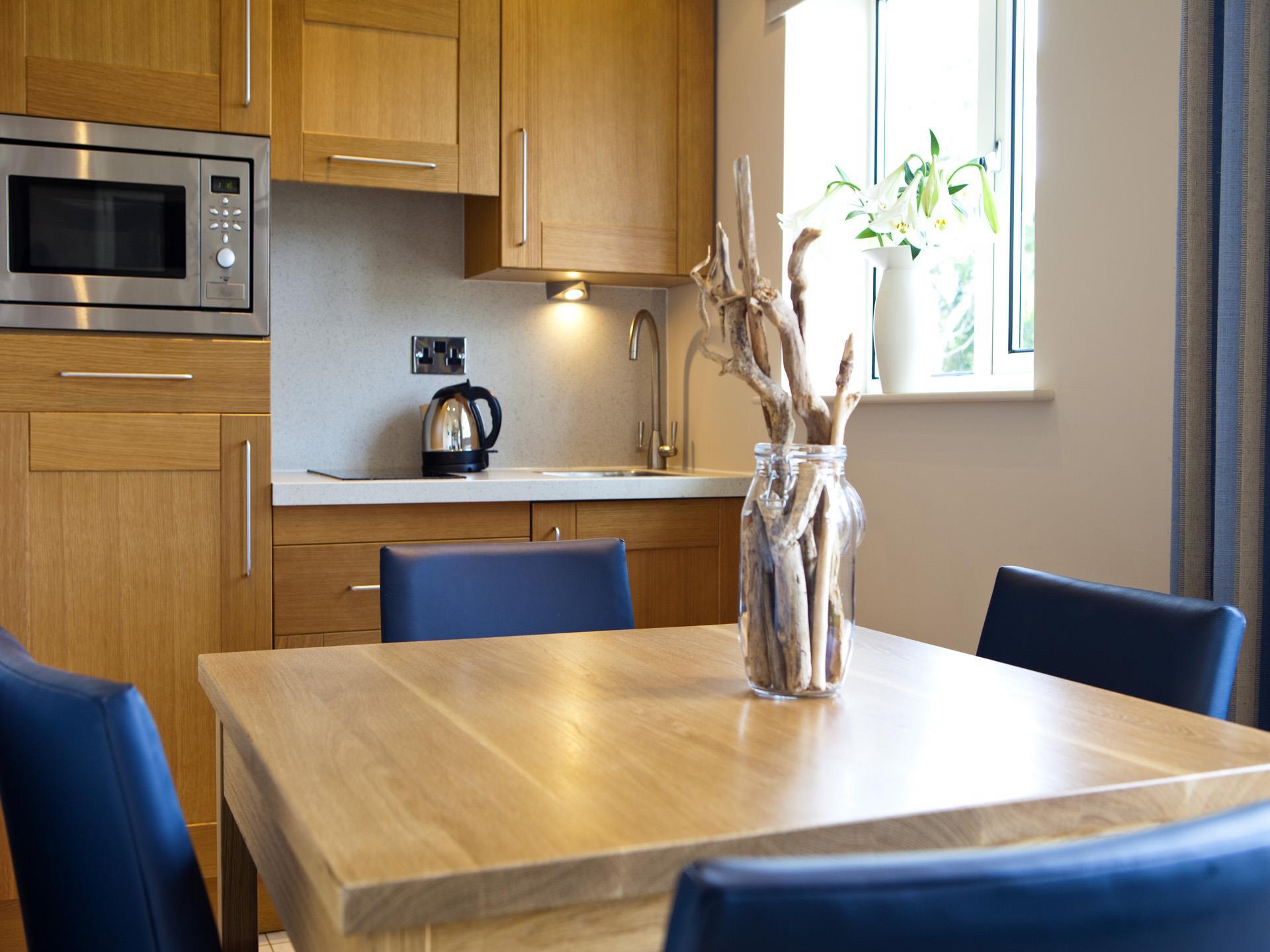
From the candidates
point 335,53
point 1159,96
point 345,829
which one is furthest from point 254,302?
point 345,829

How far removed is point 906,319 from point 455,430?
1.18 m

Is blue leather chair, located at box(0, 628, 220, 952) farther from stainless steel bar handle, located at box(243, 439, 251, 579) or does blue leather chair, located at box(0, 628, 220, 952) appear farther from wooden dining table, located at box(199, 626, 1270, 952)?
stainless steel bar handle, located at box(243, 439, 251, 579)

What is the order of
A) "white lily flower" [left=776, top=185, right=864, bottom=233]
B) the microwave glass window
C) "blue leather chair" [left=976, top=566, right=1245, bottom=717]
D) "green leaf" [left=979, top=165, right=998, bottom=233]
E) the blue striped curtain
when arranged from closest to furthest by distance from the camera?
"blue leather chair" [left=976, top=566, right=1245, bottom=717], the blue striped curtain, "green leaf" [left=979, top=165, right=998, bottom=233], the microwave glass window, "white lily flower" [left=776, top=185, right=864, bottom=233]

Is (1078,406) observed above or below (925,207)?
below

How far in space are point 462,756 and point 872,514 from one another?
182 cm

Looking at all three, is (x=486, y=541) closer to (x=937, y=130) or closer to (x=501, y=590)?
(x=501, y=590)

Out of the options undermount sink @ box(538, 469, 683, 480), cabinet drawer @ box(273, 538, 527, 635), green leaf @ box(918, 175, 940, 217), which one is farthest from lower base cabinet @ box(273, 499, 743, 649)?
green leaf @ box(918, 175, 940, 217)

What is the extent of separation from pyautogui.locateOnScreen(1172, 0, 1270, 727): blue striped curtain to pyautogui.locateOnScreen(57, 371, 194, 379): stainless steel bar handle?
6.25 ft

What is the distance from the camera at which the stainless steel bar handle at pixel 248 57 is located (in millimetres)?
2613

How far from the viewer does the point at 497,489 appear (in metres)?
2.77

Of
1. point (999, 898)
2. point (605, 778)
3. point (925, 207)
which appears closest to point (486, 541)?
point (925, 207)

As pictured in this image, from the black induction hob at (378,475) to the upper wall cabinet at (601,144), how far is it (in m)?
0.55

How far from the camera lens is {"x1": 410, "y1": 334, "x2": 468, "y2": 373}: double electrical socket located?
329 cm

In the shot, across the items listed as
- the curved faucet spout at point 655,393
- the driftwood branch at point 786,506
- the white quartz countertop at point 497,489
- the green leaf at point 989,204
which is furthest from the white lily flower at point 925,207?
the driftwood branch at point 786,506
